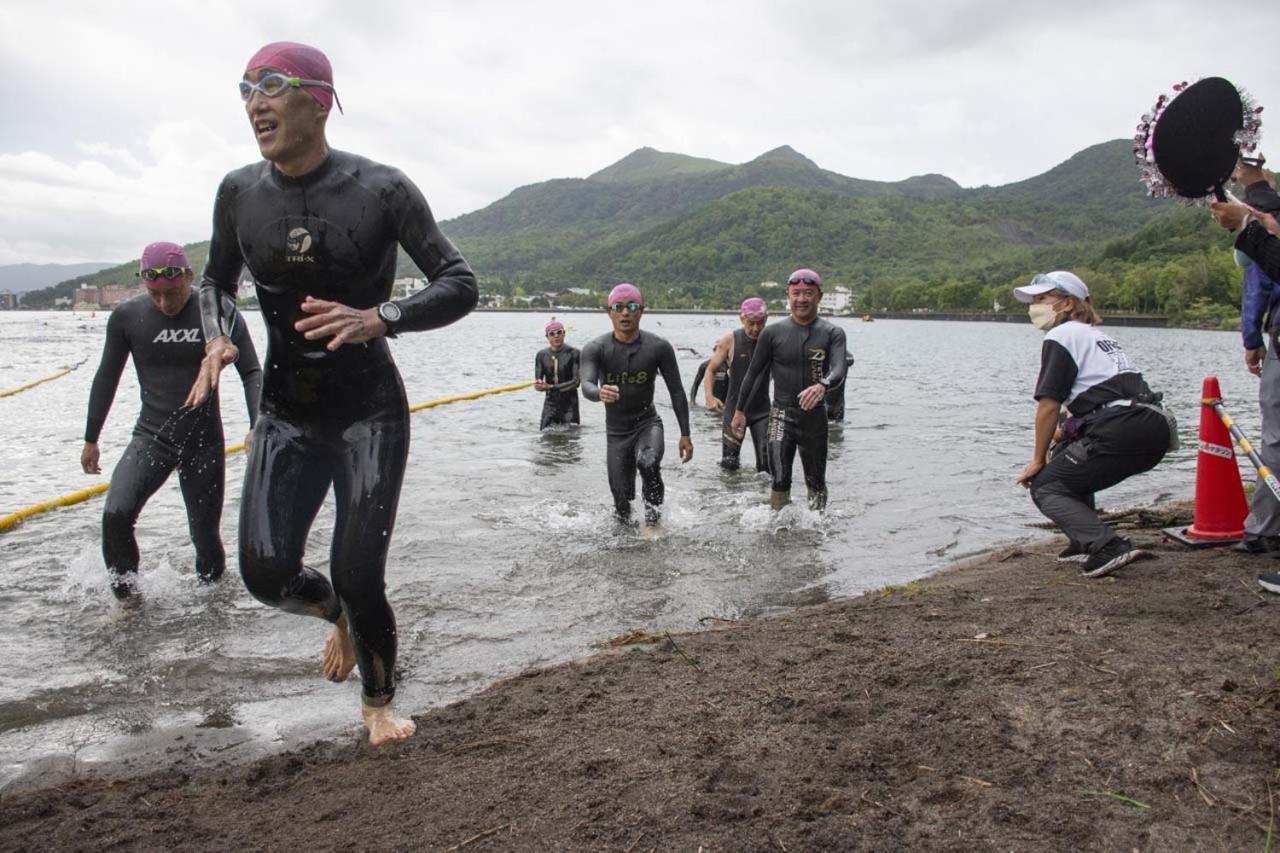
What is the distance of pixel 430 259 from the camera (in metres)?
3.97

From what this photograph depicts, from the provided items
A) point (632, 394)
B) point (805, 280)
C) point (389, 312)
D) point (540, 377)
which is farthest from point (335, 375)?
point (540, 377)

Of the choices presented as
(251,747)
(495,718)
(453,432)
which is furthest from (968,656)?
(453,432)

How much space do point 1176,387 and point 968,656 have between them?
30536mm

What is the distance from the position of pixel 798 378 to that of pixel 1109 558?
3819 mm

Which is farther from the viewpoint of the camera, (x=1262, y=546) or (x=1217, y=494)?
(x=1217, y=494)

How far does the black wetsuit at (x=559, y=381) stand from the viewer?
51.9 ft

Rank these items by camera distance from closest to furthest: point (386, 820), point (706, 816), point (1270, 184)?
point (706, 816)
point (386, 820)
point (1270, 184)

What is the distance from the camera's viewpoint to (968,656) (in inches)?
168

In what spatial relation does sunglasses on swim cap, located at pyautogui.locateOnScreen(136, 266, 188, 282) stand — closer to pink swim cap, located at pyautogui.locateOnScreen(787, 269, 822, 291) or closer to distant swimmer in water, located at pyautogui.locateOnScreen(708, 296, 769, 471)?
pink swim cap, located at pyautogui.locateOnScreen(787, 269, 822, 291)

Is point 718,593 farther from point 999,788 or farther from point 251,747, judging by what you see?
point 999,788

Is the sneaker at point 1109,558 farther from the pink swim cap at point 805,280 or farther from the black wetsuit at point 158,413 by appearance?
the black wetsuit at point 158,413

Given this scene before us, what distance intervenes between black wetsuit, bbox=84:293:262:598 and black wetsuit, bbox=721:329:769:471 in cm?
631

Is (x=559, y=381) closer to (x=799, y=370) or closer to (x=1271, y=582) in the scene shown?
(x=799, y=370)

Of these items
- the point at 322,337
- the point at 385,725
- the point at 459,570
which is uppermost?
the point at 322,337
